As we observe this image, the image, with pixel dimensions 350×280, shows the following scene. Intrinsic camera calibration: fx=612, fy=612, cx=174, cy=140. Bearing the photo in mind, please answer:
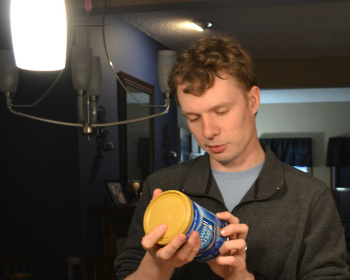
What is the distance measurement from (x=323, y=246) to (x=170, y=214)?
1.25 ft

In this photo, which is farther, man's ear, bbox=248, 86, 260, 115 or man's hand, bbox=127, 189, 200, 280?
man's ear, bbox=248, 86, 260, 115

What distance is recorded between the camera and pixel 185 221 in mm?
1056

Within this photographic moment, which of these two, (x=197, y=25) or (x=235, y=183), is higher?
(x=197, y=25)

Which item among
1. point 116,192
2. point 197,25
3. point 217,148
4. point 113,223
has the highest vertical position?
point 197,25

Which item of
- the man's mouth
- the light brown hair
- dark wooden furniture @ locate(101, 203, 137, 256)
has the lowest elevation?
dark wooden furniture @ locate(101, 203, 137, 256)

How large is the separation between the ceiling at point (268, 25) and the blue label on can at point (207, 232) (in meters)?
3.15

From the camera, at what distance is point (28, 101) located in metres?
4.23

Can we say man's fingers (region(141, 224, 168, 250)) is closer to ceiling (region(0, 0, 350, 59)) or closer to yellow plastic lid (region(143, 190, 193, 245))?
yellow plastic lid (region(143, 190, 193, 245))

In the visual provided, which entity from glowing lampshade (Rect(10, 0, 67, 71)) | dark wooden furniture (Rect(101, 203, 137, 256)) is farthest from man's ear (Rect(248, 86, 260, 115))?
dark wooden furniture (Rect(101, 203, 137, 256))

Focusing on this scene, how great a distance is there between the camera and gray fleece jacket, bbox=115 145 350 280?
128cm

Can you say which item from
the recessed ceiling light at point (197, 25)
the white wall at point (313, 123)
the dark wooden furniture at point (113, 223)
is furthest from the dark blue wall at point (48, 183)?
the white wall at point (313, 123)

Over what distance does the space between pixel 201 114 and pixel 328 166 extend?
10.7m

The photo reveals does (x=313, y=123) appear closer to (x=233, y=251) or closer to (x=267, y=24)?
(x=267, y=24)

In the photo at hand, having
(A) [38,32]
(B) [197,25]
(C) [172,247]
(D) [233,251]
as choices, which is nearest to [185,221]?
(C) [172,247]
